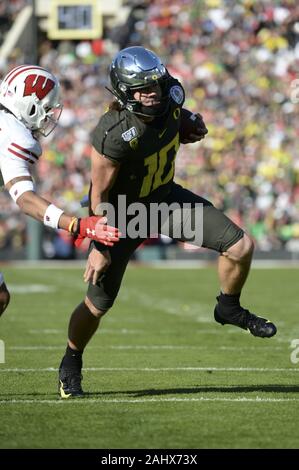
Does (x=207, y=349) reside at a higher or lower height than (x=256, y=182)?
higher

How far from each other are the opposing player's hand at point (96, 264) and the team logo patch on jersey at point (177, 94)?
0.90 m

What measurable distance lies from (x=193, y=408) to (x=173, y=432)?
0.60 m

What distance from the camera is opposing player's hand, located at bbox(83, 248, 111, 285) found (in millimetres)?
5148

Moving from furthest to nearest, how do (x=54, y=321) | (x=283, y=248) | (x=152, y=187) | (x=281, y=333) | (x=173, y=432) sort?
(x=283, y=248)
(x=54, y=321)
(x=281, y=333)
(x=152, y=187)
(x=173, y=432)

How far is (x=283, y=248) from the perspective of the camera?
19828 mm

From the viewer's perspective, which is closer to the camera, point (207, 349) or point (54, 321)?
point (207, 349)

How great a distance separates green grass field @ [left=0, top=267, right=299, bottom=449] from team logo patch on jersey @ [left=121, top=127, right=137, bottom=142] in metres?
1.30

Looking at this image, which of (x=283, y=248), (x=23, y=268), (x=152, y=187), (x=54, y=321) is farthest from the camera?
(x=283, y=248)

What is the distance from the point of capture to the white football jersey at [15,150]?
4922 mm

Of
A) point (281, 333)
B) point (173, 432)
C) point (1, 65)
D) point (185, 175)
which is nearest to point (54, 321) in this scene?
point (281, 333)

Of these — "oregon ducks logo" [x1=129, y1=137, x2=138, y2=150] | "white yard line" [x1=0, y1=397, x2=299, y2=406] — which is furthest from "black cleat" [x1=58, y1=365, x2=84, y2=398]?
"oregon ducks logo" [x1=129, y1=137, x2=138, y2=150]

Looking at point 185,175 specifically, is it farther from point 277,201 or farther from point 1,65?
point 1,65

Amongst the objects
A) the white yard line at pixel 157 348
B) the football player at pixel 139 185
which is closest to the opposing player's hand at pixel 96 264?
the football player at pixel 139 185

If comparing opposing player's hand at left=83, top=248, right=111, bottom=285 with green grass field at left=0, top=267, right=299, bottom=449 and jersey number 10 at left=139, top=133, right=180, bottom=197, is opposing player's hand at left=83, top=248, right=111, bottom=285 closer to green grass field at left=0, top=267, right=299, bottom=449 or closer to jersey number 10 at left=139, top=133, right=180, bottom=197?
jersey number 10 at left=139, top=133, right=180, bottom=197
